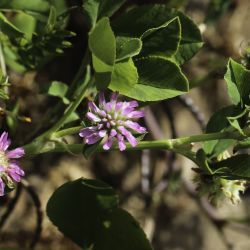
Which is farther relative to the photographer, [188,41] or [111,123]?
[188,41]

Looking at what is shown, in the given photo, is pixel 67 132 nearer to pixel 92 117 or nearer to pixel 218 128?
pixel 92 117

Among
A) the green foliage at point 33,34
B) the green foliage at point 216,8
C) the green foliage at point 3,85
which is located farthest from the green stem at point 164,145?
the green foliage at point 216,8

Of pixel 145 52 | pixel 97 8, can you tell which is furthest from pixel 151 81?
pixel 97 8

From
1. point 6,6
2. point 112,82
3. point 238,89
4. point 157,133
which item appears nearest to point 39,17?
point 6,6

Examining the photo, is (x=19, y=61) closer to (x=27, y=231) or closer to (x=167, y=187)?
(x=27, y=231)

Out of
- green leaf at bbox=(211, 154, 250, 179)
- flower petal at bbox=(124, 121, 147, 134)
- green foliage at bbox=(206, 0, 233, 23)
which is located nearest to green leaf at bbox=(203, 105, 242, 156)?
green leaf at bbox=(211, 154, 250, 179)

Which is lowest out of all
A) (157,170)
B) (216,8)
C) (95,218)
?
(157,170)

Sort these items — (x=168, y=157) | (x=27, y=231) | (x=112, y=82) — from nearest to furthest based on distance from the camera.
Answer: (x=112, y=82)
(x=27, y=231)
(x=168, y=157)
